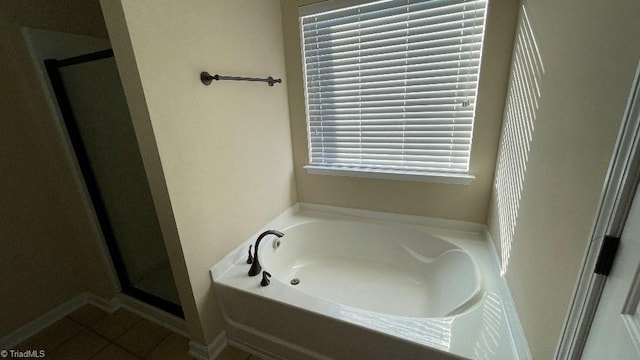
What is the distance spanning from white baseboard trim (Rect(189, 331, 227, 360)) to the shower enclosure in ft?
0.76

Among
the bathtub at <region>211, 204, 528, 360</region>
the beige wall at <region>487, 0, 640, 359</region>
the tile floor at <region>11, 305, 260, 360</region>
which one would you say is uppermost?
the beige wall at <region>487, 0, 640, 359</region>

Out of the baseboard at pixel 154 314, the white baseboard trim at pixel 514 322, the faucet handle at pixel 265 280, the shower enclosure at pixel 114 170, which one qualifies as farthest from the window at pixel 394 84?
the baseboard at pixel 154 314

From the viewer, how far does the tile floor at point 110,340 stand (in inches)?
61.0

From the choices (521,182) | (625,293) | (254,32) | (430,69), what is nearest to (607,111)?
(625,293)

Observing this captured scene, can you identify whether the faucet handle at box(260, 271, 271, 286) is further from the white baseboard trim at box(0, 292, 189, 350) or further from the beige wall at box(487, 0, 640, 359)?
the beige wall at box(487, 0, 640, 359)

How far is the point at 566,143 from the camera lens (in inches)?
31.3

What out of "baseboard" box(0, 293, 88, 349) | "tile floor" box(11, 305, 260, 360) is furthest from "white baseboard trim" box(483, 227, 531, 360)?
"baseboard" box(0, 293, 88, 349)

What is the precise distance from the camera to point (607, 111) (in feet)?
2.03

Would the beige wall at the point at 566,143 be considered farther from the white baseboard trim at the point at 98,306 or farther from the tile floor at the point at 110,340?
the white baseboard trim at the point at 98,306

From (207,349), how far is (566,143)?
1.88 m

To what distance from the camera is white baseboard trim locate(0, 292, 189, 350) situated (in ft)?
5.40

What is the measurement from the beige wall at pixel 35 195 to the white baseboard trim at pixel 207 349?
32.4 inches

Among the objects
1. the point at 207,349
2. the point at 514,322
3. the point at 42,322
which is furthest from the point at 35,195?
the point at 514,322

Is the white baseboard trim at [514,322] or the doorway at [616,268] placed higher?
the doorway at [616,268]
